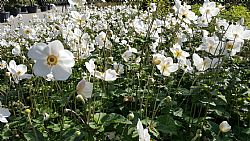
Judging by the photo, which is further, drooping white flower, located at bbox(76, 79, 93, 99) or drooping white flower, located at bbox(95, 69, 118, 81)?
Answer: drooping white flower, located at bbox(95, 69, 118, 81)

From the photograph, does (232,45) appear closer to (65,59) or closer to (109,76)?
(109,76)

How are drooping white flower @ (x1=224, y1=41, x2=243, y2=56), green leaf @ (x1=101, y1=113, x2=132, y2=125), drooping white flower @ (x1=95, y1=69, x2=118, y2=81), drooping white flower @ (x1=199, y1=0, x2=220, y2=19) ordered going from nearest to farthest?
green leaf @ (x1=101, y1=113, x2=132, y2=125)
drooping white flower @ (x1=95, y1=69, x2=118, y2=81)
drooping white flower @ (x1=224, y1=41, x2=243, y2=56)
drooping white flower @ (x1=199, y1=0, x2=220, y2=19)

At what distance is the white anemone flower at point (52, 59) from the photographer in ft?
4.16

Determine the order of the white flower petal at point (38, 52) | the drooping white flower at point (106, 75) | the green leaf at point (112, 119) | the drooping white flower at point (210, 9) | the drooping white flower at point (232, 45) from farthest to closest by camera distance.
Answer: the drooping white flower at point (210, 9), the drooping white flower at point (232, 45), the drooping white flower at point (106, 75), the green leaf at point (112, 119), the white flower petal at point (38, 52)

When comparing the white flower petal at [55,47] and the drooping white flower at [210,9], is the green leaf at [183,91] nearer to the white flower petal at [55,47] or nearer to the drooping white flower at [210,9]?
the drooping white flower at [210,9]

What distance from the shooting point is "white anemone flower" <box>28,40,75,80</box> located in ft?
4.16

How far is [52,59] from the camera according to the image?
4.24ft

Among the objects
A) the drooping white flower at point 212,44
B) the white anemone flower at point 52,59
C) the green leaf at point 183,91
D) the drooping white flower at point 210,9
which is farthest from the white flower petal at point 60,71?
the drooping white flower at point 210,9

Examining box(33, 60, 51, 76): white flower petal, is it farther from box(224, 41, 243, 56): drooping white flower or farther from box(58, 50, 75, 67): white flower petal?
box(224, 41, 243, 56): drooping white flower

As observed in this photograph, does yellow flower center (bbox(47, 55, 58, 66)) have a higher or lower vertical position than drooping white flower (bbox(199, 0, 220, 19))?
lower

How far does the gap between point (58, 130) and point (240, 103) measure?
107 centimetres

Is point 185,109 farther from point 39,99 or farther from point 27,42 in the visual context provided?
point 27,42

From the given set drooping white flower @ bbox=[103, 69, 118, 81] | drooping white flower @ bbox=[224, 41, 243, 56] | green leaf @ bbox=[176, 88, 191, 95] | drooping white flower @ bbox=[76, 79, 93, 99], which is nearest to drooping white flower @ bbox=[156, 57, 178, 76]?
green leaf @ bbox=[176, 88, 191, 95]

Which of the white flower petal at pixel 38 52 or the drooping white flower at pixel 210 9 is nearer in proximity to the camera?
the white flower petal at pixel 38 52
